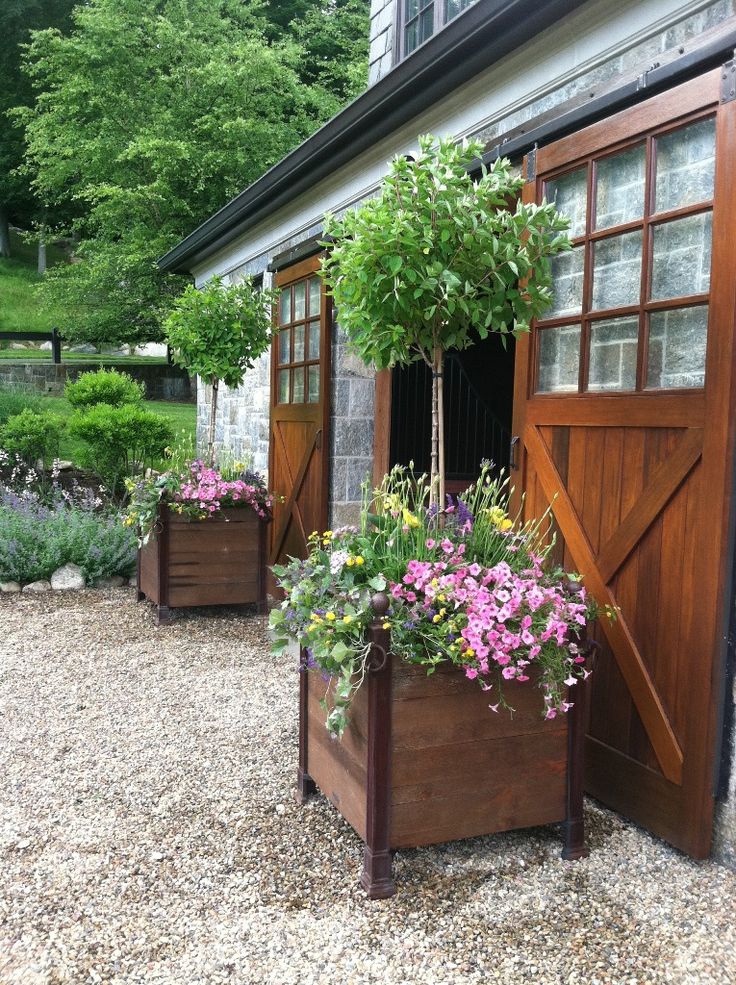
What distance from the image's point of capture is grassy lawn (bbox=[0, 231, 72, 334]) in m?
25.7

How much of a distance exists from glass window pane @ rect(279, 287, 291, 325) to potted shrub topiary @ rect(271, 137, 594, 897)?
12.4ft

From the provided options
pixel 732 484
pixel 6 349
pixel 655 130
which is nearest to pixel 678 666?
pixel 732 484

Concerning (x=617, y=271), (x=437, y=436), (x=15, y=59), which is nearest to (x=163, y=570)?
(x=437, y=436)

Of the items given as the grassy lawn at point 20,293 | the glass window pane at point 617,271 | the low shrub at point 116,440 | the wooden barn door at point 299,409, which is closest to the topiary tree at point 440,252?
the glass window pane at point 617,271

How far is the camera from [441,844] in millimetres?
2916

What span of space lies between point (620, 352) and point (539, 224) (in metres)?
0.59

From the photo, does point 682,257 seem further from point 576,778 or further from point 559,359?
point 576,778

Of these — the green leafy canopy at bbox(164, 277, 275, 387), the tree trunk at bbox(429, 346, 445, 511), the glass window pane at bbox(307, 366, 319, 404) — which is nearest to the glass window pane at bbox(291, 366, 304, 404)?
the glass window pane at bbox(307, 366, 319, 404)

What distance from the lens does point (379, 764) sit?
8.50ft

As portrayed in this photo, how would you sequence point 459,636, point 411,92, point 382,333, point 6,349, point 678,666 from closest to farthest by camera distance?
1. point 459,636
2. point 678,666
3. point 382,333
4. point 411,92
5. point 6,349

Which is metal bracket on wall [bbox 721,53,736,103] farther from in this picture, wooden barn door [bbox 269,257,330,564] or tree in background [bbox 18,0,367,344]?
tree in background [bbox 18,0,367,344]

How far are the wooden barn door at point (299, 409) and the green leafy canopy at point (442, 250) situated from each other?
9.88 feet

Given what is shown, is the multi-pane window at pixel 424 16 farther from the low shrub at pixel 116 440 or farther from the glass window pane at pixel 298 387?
the low shrub at pixel 116 440

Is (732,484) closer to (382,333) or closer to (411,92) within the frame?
(382,333)
